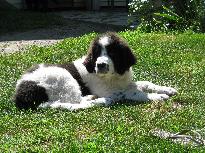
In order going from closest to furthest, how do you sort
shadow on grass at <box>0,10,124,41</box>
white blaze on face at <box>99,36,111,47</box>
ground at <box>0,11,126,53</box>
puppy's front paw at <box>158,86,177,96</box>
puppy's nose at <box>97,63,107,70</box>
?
puppy's nose at <box>97,63,107,70</box>, white blaze on face at <box>99,36,111,47</box>, puppy's front paw at <box>158,86,177,96</box>, ground at <box>0,11,126,53</box>, shadow on grass at <box>0,10,124,41</box>

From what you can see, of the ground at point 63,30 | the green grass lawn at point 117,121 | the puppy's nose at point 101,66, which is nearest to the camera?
the green grass lawn at point 117,121

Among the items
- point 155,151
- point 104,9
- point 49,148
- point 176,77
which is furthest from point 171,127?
point 104,9

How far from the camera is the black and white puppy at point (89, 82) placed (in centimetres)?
752

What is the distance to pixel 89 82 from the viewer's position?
7988 mm

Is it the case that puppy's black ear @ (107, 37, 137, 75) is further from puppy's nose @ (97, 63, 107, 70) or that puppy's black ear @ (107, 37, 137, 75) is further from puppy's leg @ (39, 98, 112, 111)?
puppy's leg @ (39, 98, 112, 111)

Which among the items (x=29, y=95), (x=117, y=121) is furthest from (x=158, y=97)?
(x=29, y=95)

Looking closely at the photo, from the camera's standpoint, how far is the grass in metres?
20.6

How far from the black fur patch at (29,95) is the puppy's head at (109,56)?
0.76 meters

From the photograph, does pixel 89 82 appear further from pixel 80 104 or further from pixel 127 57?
pixel 127 57

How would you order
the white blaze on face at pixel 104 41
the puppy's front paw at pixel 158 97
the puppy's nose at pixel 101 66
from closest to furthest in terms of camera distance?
1. the puppy's nose at pixel 101 66
2. the white blaze on face at pixel 104 41
3. the puppy's front paw at pixel 158 97

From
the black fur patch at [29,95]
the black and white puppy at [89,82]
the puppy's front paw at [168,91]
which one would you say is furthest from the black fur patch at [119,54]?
the black fur patch at [29,95]

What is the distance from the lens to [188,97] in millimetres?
7855

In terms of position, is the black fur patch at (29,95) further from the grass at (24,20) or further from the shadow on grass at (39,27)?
the grass at (24,20)

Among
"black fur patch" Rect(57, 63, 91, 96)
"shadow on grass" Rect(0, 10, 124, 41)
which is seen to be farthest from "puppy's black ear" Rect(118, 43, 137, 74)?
"shadow on grass" Rect(0, 10, 124, 41)
